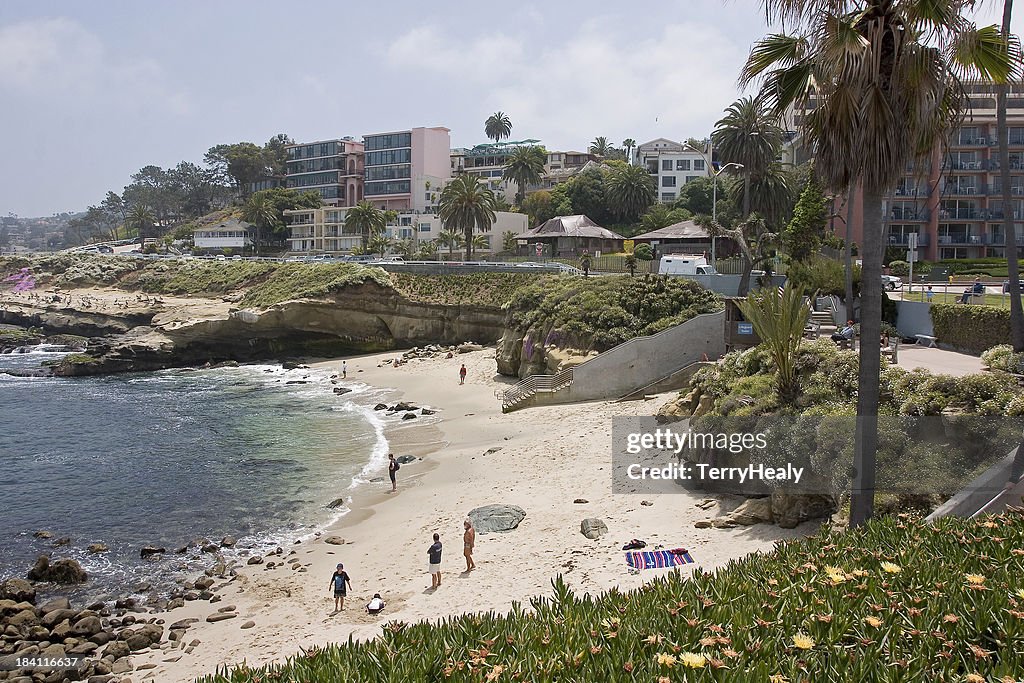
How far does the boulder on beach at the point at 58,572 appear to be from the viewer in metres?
18.9

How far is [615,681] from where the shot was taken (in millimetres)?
5656

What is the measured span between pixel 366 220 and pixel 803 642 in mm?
85407

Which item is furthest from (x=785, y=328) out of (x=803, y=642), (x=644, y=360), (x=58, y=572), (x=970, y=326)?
(x=58, y=572)

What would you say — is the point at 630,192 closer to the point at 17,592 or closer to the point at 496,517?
the point at 496,517

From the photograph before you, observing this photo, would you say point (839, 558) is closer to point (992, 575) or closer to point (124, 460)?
point (992, 575)

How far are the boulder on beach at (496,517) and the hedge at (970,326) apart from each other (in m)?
15.2

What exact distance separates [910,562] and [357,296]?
56.0 metres

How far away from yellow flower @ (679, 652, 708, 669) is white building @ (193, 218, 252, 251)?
11410cm

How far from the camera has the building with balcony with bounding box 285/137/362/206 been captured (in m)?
124

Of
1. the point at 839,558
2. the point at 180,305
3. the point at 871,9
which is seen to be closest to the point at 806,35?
the point at 871,9

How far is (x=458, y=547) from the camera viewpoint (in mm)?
18422

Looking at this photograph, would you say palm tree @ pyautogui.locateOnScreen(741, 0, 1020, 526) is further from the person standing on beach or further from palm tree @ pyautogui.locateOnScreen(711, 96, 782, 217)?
palm tree @ pyautogui.locateOnScreen(711, 96, 782, 217)

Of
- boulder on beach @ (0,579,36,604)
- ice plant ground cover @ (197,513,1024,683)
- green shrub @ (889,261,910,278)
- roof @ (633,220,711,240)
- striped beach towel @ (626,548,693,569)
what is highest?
roof @ (633,220,711,240)

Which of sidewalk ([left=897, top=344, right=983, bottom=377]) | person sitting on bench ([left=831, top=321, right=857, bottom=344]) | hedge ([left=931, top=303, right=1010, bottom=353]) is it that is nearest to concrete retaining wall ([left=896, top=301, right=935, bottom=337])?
hedge ([left=931, top=303, right=1010, bottom=353])
